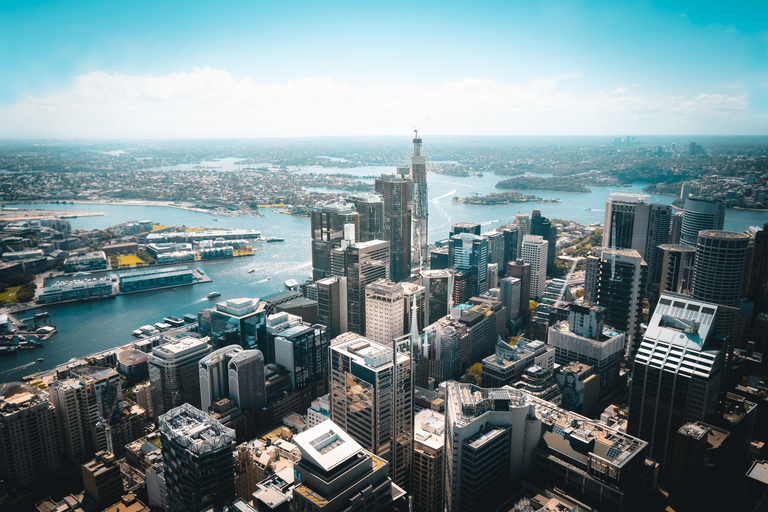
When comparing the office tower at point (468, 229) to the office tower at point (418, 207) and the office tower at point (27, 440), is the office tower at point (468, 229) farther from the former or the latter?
the office tower at point (27, 440)

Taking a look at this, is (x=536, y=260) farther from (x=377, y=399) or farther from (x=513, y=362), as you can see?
(x=377, y=399)

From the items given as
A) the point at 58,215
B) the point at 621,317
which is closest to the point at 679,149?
the point at 621,317

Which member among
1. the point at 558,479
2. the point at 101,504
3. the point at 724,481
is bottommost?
the point at 101,504

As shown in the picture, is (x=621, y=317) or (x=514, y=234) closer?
(x=621, y=317)

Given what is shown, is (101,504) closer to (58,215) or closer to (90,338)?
(90,338)

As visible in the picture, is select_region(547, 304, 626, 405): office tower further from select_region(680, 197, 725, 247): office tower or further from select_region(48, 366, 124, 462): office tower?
select_region(48, 366, 124, 462): office tower

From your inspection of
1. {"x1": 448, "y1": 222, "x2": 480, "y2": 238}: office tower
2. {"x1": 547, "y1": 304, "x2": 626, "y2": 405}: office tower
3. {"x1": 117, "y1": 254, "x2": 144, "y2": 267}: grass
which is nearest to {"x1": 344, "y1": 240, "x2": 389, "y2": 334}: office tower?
{"x1": 547, "y1": 304, "x2": 626, "y2": 405}: office tower

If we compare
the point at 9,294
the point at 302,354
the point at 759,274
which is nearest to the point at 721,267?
the point at 759,274
